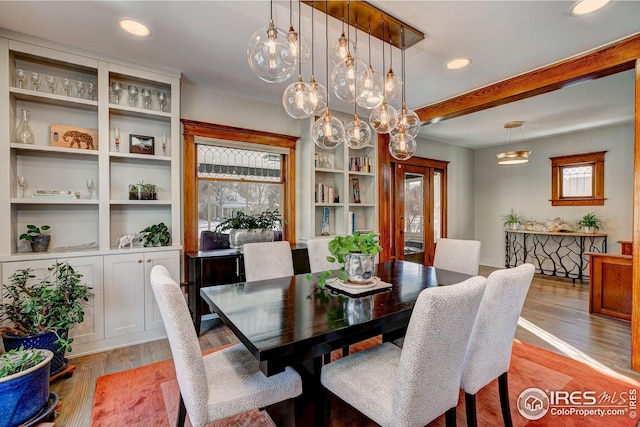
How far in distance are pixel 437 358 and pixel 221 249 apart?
2879 mm

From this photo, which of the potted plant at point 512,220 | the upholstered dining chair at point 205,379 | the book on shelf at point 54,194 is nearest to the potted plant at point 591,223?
the potted plant at point 512,220

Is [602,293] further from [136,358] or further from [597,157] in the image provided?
[136,358]

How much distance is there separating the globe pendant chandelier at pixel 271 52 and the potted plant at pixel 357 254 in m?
1.08

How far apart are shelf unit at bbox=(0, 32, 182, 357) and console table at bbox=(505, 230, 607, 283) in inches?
256

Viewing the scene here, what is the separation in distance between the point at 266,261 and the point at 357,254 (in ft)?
3.25

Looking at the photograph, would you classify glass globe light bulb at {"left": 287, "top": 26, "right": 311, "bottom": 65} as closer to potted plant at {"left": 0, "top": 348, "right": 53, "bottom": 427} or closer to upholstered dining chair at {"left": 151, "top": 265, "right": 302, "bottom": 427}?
upholstered dining chair at {"left": 151, "top": 265, "right": 302, "bottom": 427}

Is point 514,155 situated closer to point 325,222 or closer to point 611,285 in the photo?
point 611,285

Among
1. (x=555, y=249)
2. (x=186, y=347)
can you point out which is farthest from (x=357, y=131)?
(x=555, y=249)

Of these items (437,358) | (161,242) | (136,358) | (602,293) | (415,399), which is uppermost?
(161,242)

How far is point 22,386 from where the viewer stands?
66.2 inches

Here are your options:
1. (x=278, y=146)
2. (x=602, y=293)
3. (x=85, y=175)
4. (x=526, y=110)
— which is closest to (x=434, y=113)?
(x=526, y=110)

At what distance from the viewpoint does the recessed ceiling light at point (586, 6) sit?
2016 mm

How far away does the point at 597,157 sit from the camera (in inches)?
211

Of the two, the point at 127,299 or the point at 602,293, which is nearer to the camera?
the point at 127,299
